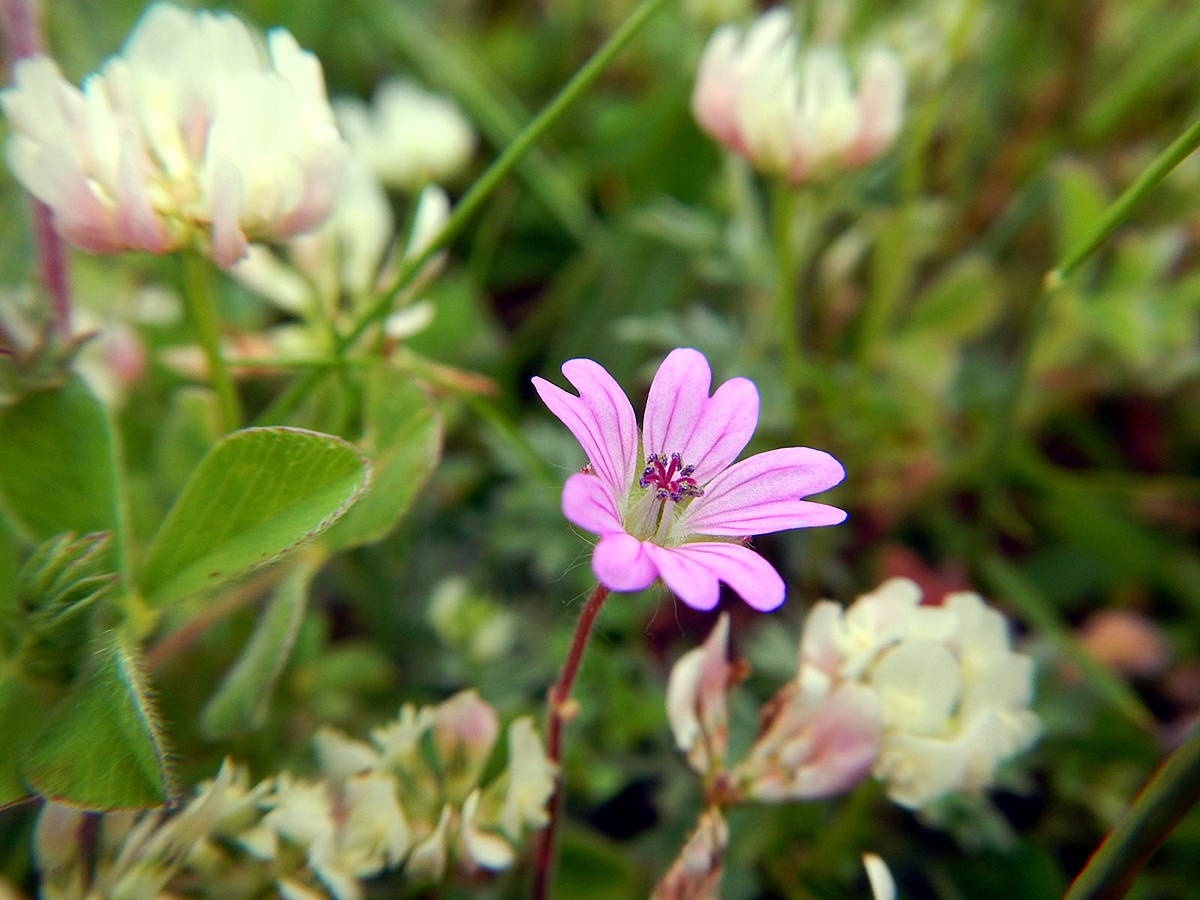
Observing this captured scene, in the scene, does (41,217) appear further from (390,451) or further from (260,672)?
(260,672)

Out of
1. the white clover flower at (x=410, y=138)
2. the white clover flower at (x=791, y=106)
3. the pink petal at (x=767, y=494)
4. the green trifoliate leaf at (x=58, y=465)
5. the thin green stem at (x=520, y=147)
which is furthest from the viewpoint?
the white clover flower at (x=410, y=138)

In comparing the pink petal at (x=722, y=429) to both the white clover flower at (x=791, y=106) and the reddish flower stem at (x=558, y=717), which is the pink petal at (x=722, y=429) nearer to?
the reddish flower stem at (x=558, y=717)

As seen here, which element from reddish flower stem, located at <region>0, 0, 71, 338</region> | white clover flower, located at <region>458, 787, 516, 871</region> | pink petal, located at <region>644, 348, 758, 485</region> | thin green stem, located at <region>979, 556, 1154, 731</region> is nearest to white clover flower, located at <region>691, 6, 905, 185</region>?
pink petal, located at <region>644, 348, 758, 485</region>

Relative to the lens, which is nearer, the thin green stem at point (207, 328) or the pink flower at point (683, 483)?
the pink flower at point (683, 483)

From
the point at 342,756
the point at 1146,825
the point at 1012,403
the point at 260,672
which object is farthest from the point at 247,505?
the point at 1012,403

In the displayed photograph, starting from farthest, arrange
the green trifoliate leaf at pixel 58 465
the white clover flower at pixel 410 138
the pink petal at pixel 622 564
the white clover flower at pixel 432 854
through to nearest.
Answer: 1. the white clover flower at pixel 410 138
2. the green trifoliate leaf at pixel 58 465
3. the white clover flower at pixel 432 854
4. the pink petal at pixel 622 564

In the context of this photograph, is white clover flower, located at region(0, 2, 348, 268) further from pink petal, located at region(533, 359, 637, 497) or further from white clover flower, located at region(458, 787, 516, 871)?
white clover flower, located at region(458, 787, 516, 871)

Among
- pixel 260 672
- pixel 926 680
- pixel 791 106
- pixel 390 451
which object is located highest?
pixel 791 106

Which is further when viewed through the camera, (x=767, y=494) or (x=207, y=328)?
(x=207, y=328)

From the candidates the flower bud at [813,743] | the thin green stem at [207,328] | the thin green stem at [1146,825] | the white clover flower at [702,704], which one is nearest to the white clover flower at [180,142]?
the thin green stem at [207,328]
